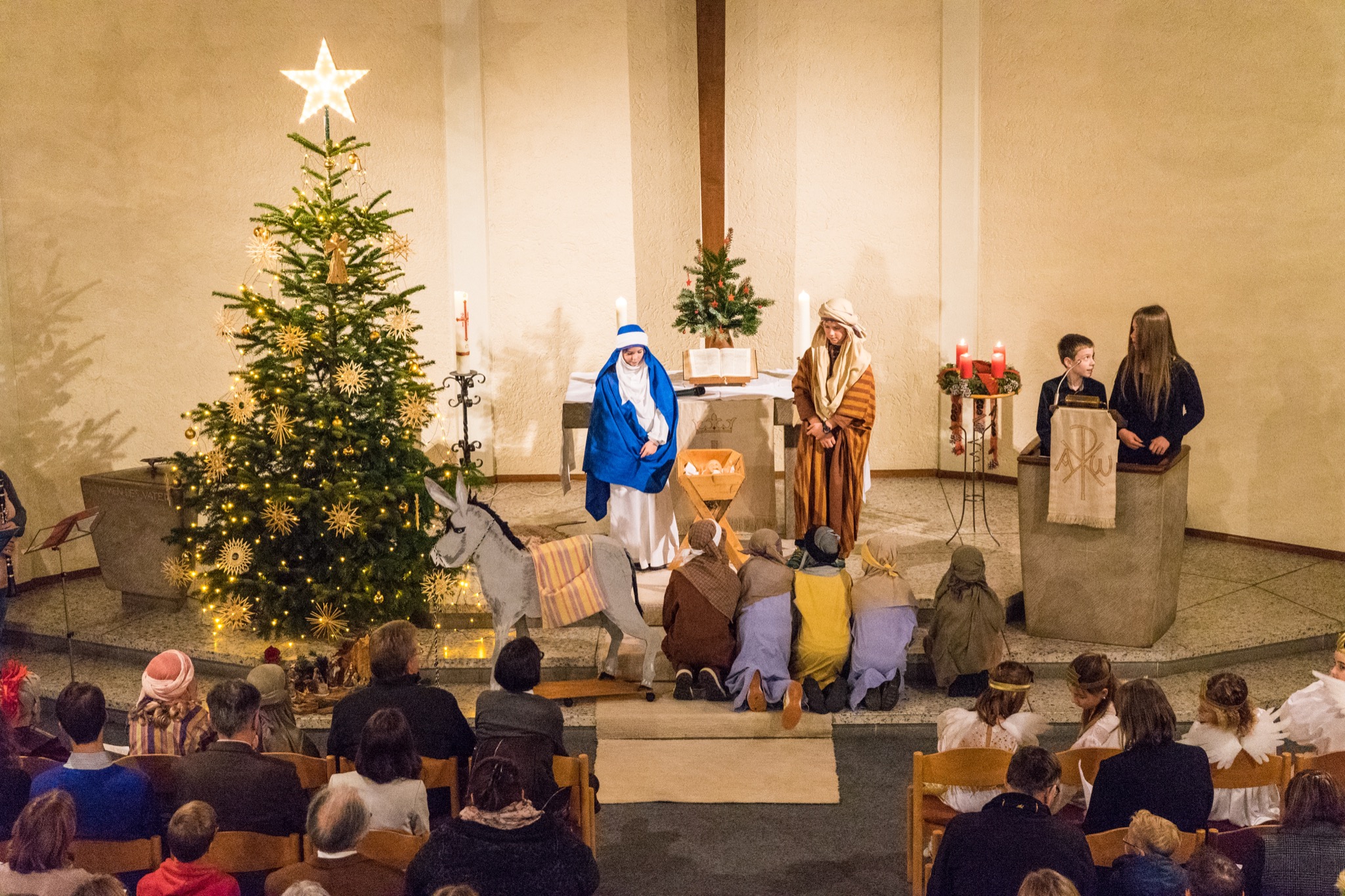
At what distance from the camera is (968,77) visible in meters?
10.7

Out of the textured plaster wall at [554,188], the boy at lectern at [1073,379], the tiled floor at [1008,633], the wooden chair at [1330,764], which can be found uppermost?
the textured plaster wall at [554,188]

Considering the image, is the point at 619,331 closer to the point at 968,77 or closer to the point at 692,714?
the point at 692,714

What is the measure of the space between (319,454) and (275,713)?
2.53 m

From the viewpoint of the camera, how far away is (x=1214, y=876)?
3.62 m

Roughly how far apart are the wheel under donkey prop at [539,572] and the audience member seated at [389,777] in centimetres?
220

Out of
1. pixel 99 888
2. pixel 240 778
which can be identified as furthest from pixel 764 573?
pixel 99 888

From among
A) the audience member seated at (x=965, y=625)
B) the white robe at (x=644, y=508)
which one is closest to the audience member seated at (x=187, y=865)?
the audience member seated at (x=965, y=625)

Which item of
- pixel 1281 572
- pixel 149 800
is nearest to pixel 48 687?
pixel 149 800

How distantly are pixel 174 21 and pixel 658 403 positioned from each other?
4.84m

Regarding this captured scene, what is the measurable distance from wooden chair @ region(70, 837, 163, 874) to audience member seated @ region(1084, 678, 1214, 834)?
3102mm

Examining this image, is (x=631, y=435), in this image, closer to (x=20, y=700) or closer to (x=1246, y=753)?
(x=20, y=700)

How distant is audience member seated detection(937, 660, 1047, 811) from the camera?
196 inches

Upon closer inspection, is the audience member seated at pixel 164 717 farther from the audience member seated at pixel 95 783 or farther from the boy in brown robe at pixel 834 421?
the boy in brown robe at pixel 834 421

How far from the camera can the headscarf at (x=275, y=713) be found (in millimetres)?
5180
